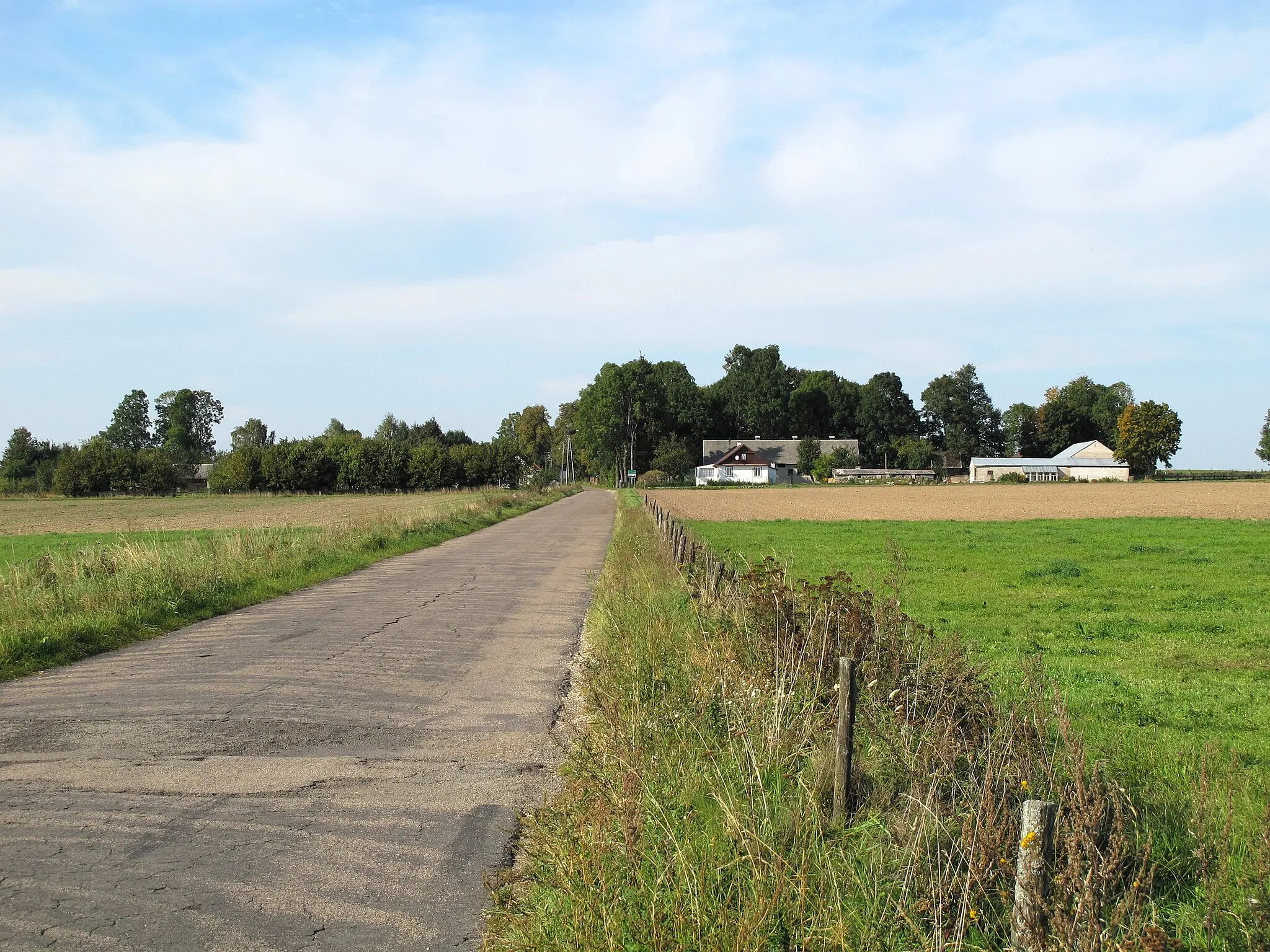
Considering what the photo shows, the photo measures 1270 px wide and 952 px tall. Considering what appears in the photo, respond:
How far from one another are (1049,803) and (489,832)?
3.12m

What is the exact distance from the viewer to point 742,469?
123m

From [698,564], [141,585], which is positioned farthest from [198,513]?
[698,564]

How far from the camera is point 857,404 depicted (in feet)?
493

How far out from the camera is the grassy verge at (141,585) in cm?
1061

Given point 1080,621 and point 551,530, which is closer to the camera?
point 1080,621

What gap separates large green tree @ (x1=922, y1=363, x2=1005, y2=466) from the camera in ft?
460

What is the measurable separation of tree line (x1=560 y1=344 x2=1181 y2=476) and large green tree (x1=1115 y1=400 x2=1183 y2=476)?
0.12m

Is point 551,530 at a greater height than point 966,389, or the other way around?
point 966,389

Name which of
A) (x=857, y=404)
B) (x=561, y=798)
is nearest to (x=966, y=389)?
(x=857, y=404)

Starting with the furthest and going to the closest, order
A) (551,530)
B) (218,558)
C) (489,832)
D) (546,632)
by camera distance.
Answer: (551,530) → (218,558) → (546,632) → (489,832)

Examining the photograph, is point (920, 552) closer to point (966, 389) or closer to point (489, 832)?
point (489, 832)

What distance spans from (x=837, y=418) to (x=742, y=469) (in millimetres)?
33985

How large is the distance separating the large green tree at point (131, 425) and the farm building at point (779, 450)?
288ft

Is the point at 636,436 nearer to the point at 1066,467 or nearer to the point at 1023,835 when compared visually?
the point at 1066,467
